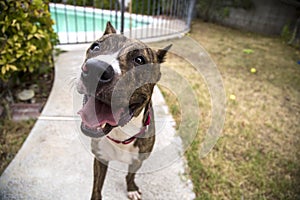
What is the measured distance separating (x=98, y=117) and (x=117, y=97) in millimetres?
162

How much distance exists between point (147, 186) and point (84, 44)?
12.5 ft

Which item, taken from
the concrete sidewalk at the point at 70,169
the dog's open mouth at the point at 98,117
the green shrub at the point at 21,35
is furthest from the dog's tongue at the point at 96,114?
the green shrub at the point at 21,35

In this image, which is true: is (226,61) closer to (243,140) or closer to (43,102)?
(243,140)

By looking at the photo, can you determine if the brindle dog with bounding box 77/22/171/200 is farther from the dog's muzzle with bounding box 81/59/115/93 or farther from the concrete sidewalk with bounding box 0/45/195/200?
the concrete sidewalk with bounding box 0/45/195/200

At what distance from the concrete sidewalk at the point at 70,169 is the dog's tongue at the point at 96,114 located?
0.21 m

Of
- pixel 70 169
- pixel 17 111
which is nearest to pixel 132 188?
pixel 70 169

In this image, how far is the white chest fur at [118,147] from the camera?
165 centimetres

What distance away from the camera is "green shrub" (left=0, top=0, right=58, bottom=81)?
105 inches

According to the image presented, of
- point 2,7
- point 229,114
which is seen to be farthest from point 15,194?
point 229,114

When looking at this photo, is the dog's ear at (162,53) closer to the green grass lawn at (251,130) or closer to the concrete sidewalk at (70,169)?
the concrete sidewalk at (70,169)

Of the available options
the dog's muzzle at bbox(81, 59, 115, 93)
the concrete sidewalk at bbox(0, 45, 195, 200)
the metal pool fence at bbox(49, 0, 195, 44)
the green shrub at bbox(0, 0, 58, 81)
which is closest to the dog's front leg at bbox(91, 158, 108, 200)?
the concrete sidewalk at bbox(0, 45, 195, 200)

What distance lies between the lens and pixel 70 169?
2227 millimetres

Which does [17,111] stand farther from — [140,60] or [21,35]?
[140,60]

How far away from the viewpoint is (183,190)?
218 cm
